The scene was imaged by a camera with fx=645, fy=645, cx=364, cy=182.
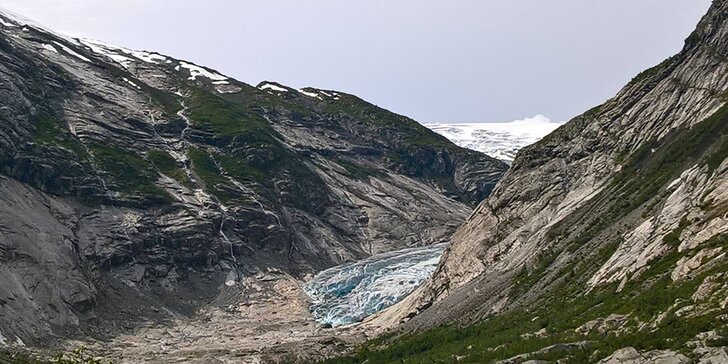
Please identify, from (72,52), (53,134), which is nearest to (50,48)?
(72,52)

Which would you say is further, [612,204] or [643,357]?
[612,204]

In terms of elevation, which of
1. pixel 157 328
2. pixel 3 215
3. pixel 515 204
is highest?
pixel 515 204

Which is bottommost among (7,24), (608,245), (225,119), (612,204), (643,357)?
(643,357)

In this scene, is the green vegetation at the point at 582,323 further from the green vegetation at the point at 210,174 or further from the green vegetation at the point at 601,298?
the green vegetation at the point at 210,174

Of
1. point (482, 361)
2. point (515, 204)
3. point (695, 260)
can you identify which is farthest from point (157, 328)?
point (695, 260)

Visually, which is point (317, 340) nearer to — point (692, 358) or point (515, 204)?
point (515, 204)

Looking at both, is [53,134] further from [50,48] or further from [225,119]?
[50,48]

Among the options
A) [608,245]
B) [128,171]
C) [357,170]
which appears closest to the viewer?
[608,245]

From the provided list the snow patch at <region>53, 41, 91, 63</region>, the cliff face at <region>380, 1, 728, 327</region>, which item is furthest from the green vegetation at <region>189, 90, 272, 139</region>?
the cliff face at <region>380, 1, 728, 327</region>
